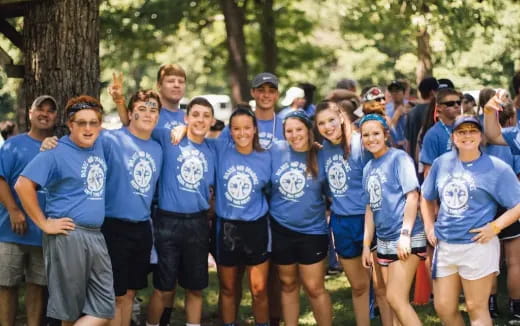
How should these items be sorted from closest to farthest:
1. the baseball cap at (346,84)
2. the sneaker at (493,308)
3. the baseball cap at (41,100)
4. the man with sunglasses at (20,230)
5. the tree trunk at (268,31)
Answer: the man with sunglasses at (20,230) < the baseball cap at (41,100) < the sneaker at (493,308) < the baseball cap at (346,84) < the tree trunk at (268,31)

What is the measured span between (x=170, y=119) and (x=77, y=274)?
5.94 feet

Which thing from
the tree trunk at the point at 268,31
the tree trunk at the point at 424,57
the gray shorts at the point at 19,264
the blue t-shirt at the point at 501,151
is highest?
the tree trunk at the point at 268,31

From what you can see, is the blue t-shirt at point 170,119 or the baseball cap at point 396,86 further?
the baseball cap at point 396,86

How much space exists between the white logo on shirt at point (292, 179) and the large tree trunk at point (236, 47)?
23.8 ft

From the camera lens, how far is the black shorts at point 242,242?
6.64m

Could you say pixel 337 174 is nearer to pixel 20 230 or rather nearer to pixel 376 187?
pixel 376 187

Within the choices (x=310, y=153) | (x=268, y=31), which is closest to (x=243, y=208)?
(x=310, y=153)

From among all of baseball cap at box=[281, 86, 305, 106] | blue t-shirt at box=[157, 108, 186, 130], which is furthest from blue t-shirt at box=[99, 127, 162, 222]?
baseball cap at box=[281, 86, 305, 106]

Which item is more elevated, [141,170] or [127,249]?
[141,170]

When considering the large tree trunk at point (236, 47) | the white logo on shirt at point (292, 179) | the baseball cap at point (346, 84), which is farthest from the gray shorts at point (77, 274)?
the large tree trunk at point (236, 47)

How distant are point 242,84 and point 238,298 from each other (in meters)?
7.61

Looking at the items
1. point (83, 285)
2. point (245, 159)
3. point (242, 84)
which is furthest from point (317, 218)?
point (242, 84)

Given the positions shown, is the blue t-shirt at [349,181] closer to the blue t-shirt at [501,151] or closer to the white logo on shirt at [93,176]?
the blue t-shirt at [501,151]

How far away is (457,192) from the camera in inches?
225
